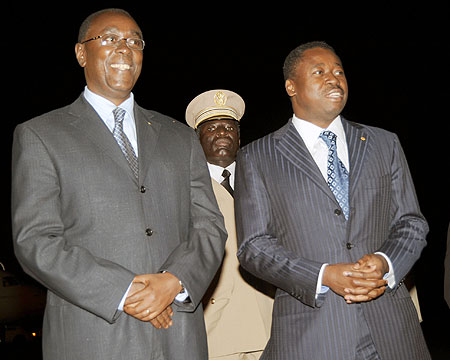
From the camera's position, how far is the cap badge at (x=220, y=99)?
4.23m

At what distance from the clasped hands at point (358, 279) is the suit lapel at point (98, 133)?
795mm

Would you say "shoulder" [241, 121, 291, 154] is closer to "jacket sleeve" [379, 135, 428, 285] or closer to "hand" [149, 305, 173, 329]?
"jacket sleeve" [379, 135, 428, 285]

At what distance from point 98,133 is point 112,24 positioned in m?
0.45

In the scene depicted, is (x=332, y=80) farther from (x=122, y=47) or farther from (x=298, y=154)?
(x=122, y=47)

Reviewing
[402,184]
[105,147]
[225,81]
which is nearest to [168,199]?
[105,147]

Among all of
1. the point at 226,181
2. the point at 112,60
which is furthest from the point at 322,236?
the point at 226,181

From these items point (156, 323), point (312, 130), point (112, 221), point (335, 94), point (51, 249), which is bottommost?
point (156, 323)

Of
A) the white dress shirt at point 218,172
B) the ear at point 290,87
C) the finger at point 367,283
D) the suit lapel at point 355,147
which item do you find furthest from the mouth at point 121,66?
the white dress shirt at point 218,172

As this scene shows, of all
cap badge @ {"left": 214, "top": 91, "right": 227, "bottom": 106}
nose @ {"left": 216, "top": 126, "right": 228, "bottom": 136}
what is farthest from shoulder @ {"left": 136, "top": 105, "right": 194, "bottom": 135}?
cap badge @ {"left": 214, "top": 91, "right": 227, "bottom": 106}

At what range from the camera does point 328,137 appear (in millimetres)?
2713

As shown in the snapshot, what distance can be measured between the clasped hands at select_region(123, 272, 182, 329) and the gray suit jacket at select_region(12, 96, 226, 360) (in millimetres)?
38

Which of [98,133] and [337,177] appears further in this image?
[337,177]

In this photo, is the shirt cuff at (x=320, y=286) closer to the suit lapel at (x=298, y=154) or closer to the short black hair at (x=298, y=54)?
the suit lapel at (x=298, y=154)

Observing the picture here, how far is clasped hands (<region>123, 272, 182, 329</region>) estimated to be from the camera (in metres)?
2.14
